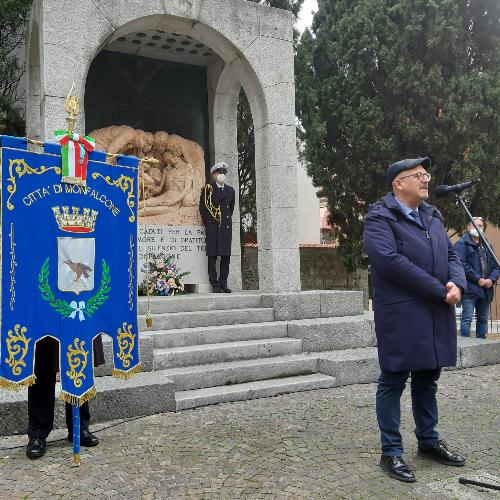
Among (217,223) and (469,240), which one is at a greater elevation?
(217,223)

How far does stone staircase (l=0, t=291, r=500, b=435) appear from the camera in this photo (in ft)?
14.8

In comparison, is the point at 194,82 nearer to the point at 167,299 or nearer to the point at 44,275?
the point at 167,299

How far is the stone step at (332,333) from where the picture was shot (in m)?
6.22

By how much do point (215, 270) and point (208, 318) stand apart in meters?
1.89

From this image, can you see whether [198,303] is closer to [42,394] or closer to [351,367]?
[351,367]

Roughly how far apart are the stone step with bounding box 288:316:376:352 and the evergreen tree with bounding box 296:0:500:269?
6.41m

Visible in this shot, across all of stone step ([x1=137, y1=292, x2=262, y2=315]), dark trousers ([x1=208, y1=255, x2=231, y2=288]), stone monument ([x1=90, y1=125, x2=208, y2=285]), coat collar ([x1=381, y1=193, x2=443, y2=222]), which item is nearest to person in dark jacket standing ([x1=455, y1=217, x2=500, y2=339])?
stone step ([x1=137, y1=292, x2=262, y2=315])

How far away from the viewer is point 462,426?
4.10m

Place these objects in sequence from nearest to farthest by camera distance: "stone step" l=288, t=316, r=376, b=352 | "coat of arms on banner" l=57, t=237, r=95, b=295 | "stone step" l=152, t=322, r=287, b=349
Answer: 1. "coat of arms on banner" l=57, t=237, r=95, b=295
2. "stone step" l=152, t=322, r=287, b=349
3. "stone step" l=288, t=316, r=376, b=352

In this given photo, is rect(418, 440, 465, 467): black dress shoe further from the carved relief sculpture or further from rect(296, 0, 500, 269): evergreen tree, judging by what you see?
rect(296, 0, 500, 269): evergreen tree

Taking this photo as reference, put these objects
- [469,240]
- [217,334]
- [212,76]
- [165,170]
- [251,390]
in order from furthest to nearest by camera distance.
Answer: [212,76]
[165,170]
[469,240]
[217,334]
[251,390]

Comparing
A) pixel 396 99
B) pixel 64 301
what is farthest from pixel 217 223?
pixel 396 99

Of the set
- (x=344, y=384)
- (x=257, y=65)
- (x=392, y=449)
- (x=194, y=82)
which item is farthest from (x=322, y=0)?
(x=392, y=449)

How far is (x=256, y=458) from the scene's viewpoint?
3.46m
